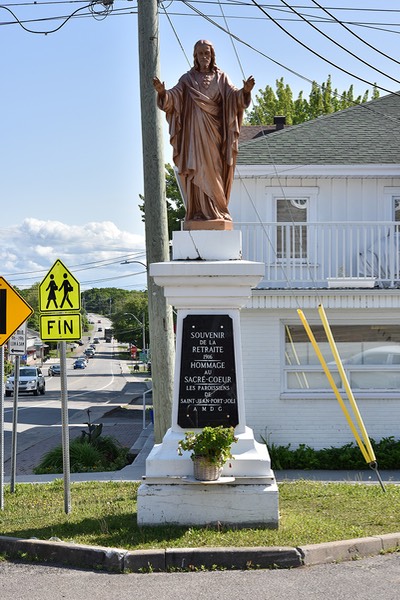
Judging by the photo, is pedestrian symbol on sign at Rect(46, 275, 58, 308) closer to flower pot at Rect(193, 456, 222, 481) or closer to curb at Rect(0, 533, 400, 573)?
flower pot at Rect(193, 456, 222, 481)

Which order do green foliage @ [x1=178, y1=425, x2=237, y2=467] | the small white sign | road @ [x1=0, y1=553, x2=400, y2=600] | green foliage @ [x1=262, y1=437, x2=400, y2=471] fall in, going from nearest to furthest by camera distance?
road @ [x1=0, y1=553, x2=400, y2=600] → green foliage @ [x1=178, y1=425, x2=237, y2=467] → the small white sign → green foliage @ [x1=262, y1=437, x2=400, y2=471]

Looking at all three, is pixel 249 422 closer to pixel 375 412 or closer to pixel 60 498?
pixel 375 412

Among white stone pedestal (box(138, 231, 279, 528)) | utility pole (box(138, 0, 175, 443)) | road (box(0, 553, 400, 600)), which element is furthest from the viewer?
utility pole (box(138, 0, 175, 443))

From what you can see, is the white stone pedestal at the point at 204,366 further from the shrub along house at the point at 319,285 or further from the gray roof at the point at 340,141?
the gray roof at the point at 340,141

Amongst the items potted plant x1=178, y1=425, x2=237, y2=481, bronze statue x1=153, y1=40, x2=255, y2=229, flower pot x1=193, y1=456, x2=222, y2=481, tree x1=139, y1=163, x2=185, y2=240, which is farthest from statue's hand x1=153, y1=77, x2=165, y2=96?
tree x1=139, y1=163, x2=185, y2=240

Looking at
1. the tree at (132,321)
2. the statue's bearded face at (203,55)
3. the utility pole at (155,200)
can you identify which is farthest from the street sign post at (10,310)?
the tree at (132,321)

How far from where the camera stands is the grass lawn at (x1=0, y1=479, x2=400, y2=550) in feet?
29.5

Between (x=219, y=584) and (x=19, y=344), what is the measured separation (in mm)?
7862

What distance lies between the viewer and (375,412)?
16906mm

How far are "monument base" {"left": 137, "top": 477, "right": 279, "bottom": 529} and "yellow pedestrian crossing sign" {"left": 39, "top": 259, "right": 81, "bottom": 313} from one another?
2573 millimetres

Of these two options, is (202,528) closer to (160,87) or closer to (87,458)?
(160,87)

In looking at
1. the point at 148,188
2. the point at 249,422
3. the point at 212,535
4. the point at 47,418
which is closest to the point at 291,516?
the point at 212,535

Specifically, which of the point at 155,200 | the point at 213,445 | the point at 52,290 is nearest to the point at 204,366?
the point at 213,445

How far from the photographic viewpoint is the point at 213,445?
9297 millimetres
